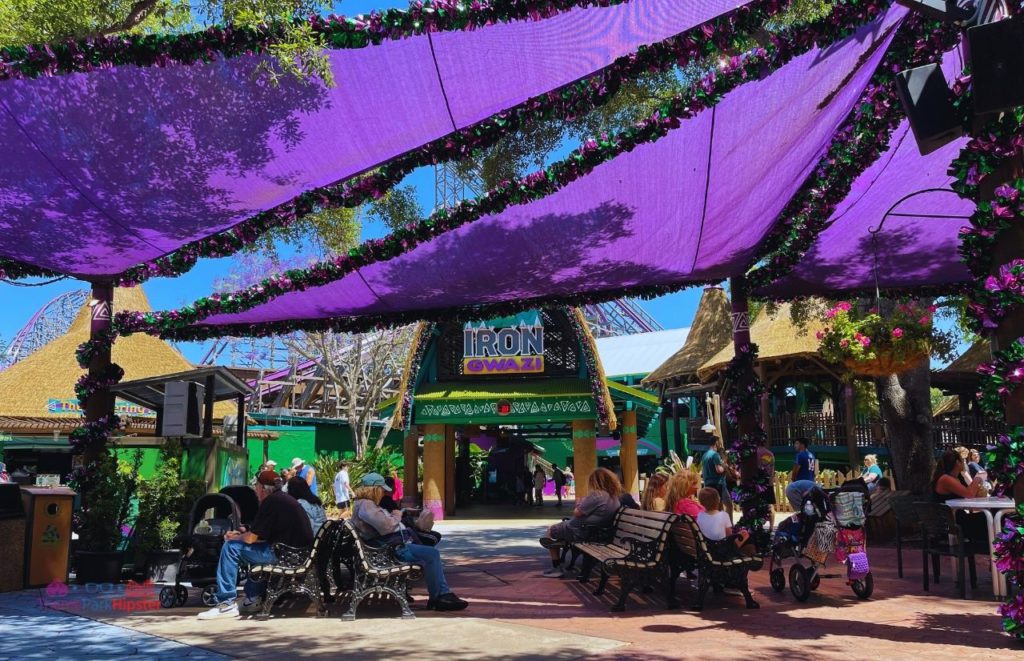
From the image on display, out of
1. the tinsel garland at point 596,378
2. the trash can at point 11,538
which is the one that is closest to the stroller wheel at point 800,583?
the trash can at point 11,538

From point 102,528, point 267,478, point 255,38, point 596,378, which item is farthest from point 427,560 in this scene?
point 596,378

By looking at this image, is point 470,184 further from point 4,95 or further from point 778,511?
point 778,511

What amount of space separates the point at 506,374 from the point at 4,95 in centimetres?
1443

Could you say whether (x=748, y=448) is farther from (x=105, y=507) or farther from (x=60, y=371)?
(x=60, y=371)

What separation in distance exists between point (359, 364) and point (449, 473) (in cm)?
980

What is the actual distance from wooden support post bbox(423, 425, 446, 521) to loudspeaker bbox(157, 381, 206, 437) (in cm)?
985

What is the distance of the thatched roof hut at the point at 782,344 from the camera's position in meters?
21.5

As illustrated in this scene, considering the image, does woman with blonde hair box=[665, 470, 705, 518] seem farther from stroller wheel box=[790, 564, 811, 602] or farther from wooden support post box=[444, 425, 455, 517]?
wooden support post box=[444, 425, 455, 517]

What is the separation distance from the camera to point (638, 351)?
51469mm

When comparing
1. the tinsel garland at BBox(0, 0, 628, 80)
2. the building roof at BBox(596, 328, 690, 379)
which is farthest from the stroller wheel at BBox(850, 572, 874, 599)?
the building roof at BBox(596, 328, 690, 379)

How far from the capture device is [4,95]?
615 cm

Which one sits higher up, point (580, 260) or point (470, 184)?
point (470, 184)

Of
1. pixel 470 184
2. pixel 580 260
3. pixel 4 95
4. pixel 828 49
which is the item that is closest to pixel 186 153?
pixel 4 95

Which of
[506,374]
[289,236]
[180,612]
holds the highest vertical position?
[289,236]
